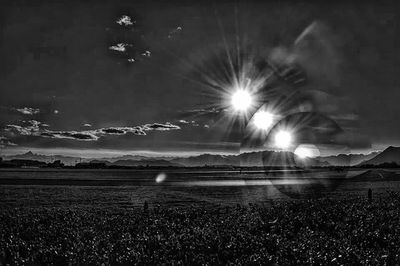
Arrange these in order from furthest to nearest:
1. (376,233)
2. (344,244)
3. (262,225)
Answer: (262,225) < (376,233) < (344,244)

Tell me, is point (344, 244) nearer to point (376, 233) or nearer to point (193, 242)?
point (376, 233)

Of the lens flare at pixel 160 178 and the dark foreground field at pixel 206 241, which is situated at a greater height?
the dark foreground field at pixel 206 241

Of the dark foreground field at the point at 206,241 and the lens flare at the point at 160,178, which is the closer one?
the dark foreground field at the point at 206,241

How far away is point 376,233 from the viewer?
37.1 feet

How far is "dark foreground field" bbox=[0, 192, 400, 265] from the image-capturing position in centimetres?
835

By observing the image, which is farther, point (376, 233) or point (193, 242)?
point (376, 233)

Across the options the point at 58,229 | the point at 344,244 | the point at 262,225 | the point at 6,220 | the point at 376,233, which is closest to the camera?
the point at 344,244

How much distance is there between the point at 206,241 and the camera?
1005 centimetres

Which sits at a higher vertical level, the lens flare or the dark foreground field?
the dark foreground field

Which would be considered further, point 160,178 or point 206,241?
point 160,178

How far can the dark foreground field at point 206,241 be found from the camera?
8.35m

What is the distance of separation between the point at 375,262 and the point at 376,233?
362 centimetres

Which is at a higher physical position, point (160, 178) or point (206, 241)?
point (206, 241)

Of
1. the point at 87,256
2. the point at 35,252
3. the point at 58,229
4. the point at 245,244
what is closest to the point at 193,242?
→ the point at 245,244
